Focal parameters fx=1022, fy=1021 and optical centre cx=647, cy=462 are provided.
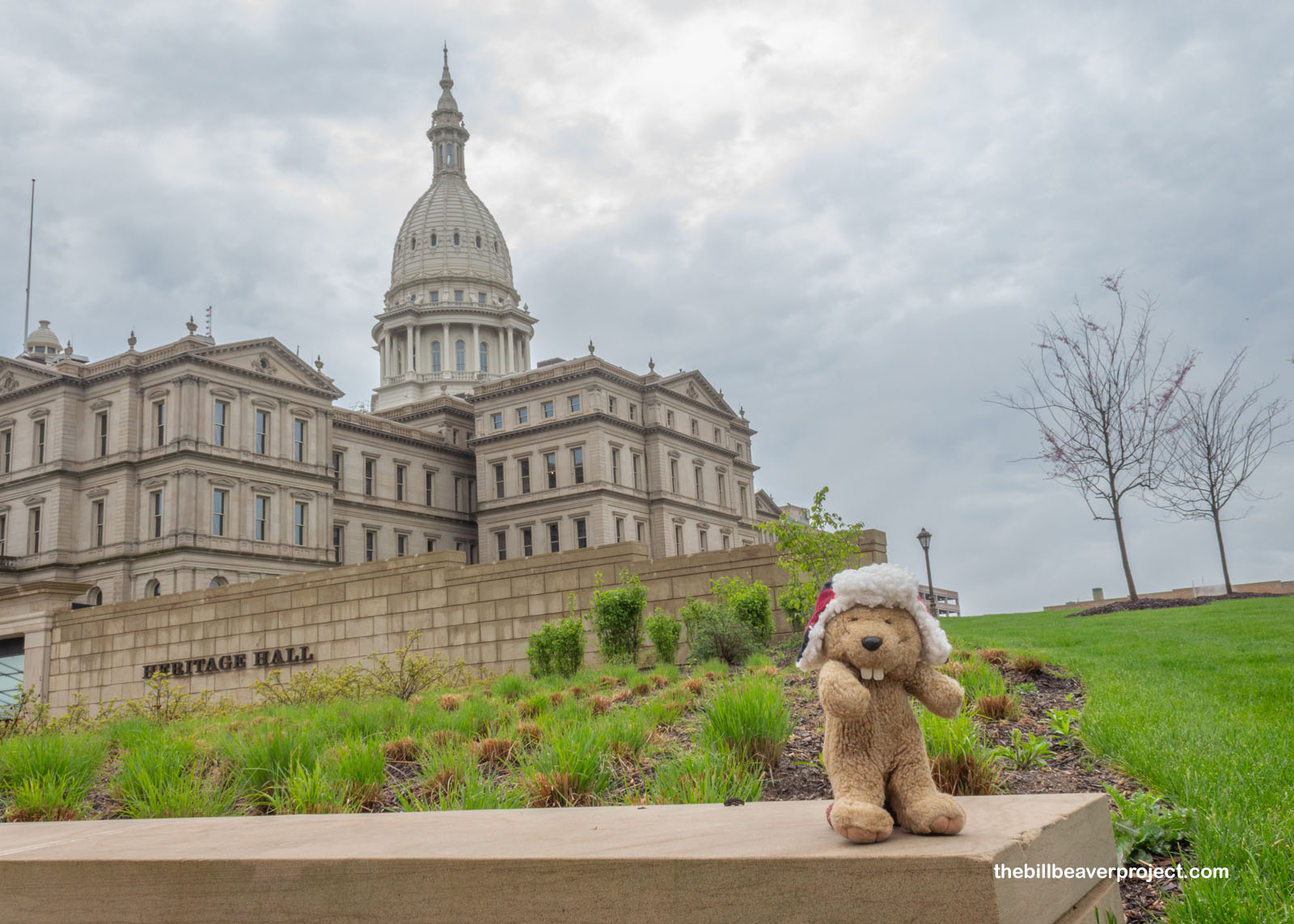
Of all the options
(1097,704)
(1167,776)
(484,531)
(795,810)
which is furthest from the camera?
(484,531)

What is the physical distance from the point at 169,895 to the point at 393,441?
62.3 m

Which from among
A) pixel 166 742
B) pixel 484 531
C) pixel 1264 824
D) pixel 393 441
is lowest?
Answer: pixel 1264 824

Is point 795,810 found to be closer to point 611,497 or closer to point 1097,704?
point 1097,704

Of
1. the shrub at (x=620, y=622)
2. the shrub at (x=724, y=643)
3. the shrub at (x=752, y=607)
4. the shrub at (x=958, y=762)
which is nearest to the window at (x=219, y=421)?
the shrub at (x=620, y=622)

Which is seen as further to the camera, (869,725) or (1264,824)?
(1264,824)

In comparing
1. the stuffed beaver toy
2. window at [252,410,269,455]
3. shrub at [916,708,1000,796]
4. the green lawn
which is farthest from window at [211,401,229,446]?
the stuffed beaver toy

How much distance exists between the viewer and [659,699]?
31.8 ft

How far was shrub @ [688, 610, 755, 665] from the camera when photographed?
47.8 feet

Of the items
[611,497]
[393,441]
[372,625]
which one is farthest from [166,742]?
[393,441]

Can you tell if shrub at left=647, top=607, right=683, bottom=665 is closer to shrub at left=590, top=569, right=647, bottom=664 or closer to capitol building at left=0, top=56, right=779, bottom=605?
shrub at left=590, top=569, right=647, bottom=664

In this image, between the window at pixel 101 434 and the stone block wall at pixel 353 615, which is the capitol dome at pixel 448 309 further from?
the stone block wall at pixel 353 615

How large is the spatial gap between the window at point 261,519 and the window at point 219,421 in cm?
354

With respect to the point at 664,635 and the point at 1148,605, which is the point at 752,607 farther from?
the point at 1148,605

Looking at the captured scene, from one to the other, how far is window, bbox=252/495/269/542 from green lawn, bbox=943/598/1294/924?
4546cm
